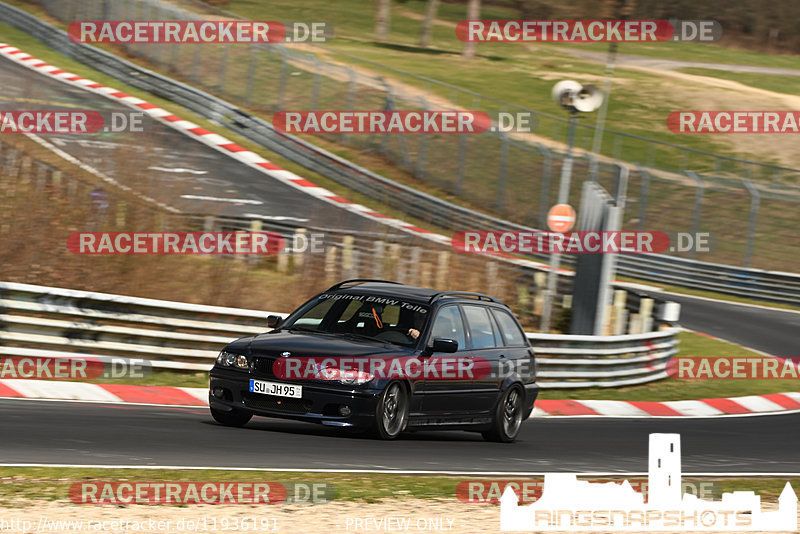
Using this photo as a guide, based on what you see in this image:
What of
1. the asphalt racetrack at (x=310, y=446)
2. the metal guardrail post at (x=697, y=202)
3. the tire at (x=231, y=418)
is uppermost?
the metal guardrail post at (x=697, y=202)

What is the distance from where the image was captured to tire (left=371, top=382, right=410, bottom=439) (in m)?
10.2

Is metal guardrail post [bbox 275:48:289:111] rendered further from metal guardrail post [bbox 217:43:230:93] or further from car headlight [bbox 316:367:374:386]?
car headlight [bbox 316:367:374:386]

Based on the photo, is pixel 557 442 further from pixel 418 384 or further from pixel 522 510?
pixel 522 510

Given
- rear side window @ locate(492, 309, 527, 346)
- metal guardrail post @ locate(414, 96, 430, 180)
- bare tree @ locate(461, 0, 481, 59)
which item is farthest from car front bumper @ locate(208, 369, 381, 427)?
bare tree @ locate(461, 0, 481, 59)

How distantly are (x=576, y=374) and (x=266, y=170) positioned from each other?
13975mm

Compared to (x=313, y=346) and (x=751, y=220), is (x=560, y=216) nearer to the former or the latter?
(x=313, y=346)

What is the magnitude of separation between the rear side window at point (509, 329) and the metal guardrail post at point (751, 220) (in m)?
18.0

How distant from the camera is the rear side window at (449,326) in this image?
11.2 metres

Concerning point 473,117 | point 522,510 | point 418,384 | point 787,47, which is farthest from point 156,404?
point 787,47

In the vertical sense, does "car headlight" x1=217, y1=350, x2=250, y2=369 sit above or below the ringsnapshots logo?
above

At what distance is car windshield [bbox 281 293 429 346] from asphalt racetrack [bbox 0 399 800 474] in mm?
926

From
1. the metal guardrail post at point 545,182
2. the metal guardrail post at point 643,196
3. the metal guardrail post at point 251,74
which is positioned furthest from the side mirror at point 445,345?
the metal guardrail post at point 251,74

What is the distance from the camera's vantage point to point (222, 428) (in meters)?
10.6

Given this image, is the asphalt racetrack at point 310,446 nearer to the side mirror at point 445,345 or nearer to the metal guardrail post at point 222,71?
the side mirror at point 445,345
